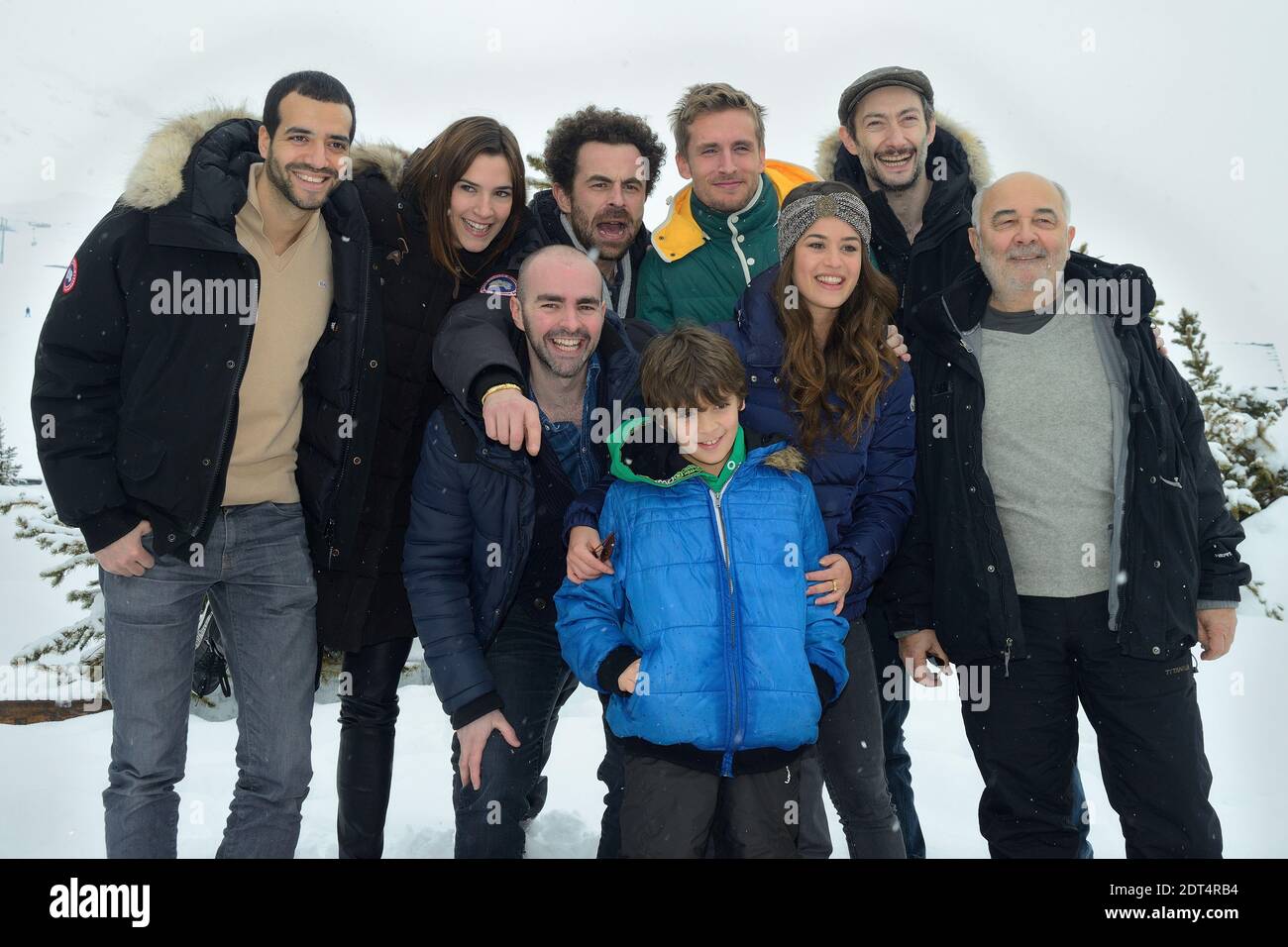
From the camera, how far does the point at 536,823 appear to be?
564 centimetres

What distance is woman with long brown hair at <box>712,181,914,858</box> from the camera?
147 inches

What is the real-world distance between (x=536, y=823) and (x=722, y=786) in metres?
2.62

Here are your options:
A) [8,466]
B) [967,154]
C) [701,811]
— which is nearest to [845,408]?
[701,811]

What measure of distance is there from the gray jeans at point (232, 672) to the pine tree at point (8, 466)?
384 inches

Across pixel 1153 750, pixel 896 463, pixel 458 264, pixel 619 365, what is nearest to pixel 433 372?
pixel 458 264

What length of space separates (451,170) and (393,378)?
0.97m

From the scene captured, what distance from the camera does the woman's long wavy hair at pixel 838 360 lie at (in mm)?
3826

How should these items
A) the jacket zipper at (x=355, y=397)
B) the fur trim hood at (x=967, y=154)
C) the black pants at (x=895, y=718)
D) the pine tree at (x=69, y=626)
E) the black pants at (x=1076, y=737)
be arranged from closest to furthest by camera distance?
the black pants at (x=1076, y=737)
the jacket zipper at (x=355, y=397)
the black pants at (x=895, y=718)
the fur trim hood at (x=967, y=154)
the pine tree at (x=69, y=626)

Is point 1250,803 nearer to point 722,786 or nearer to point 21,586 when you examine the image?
point 722,786

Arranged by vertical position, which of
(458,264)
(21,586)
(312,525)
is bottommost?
(21,586)

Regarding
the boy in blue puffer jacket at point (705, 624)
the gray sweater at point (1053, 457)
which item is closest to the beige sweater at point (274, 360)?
the boy in blue puffer jacket at point (705, 624)

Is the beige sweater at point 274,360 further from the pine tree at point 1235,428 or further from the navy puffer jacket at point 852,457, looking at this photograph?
the pine tree at point 1235,428

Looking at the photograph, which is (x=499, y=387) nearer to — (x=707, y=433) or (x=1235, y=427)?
(x=707, y=433)

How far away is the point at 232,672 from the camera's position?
12.8 ft
